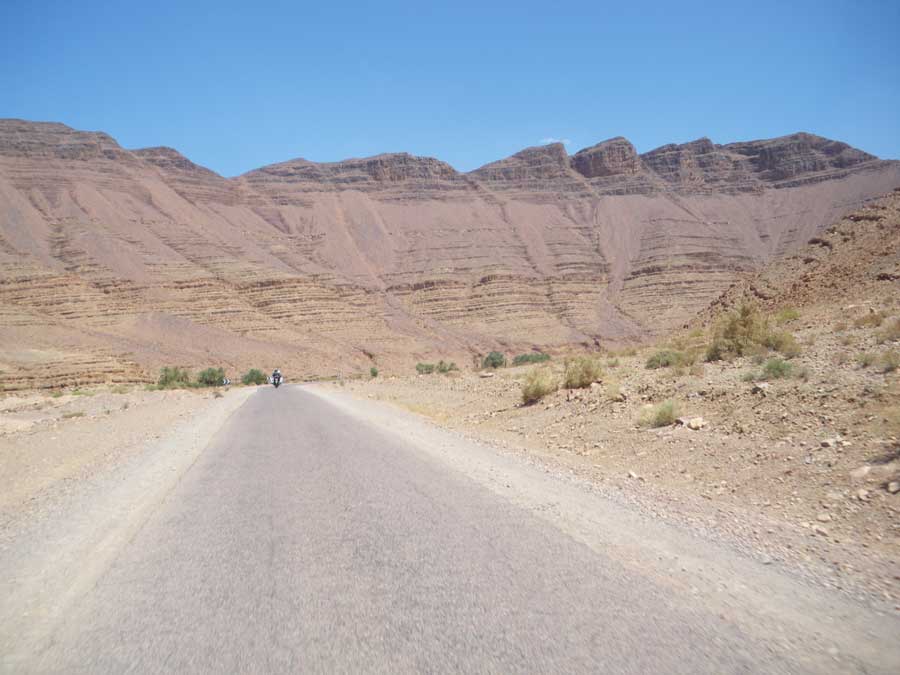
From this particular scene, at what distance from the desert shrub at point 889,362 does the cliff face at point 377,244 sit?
51.3 meters

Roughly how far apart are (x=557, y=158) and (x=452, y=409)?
428ft

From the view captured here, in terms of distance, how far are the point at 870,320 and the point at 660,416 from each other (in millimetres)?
6049

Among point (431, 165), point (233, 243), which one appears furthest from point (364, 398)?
point (431, 165)

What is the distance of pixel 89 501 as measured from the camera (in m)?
7.89

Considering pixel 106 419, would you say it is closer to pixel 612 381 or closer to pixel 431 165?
pixel 612 381

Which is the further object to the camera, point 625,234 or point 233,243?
point 625,234

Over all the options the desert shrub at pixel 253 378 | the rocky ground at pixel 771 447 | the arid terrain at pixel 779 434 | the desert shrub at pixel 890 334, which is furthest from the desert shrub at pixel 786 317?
the desert shrub at pixel 253 378

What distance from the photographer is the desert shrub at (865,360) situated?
9.88 m

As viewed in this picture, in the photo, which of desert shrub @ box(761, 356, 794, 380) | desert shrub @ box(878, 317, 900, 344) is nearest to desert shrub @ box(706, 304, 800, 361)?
desert shrub @ box(878, 317, 900, 344)

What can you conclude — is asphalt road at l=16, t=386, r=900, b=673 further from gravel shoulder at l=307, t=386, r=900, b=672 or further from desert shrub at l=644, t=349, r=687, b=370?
desert shrub at l=644, t=349, r=687, b=370

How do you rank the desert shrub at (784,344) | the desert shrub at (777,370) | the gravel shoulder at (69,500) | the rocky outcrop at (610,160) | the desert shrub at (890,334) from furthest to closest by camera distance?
1. the rocky outcrop at (610,160)
2. the desert shrub at (784,344)
3. the desert shrub at (890,334)
4. the desert shrub at (777,370)
5. the gravel shoulder at (69,500)

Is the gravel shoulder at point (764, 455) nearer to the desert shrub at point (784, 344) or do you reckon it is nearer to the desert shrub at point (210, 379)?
the desert shrub at point (784, 344)

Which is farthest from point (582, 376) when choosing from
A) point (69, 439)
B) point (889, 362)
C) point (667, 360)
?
point (69, 439)

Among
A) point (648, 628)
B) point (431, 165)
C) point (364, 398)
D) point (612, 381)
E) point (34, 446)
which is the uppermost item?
point (431, 165)
